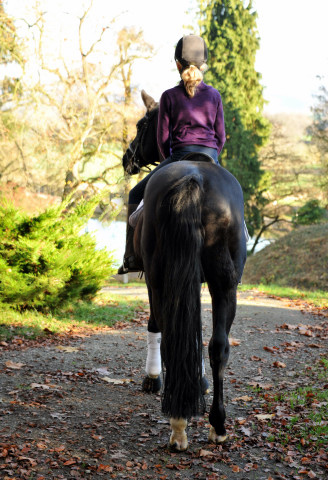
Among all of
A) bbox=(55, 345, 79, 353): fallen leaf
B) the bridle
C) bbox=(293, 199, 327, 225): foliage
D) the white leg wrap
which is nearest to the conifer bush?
bbox=(55, 345, 79, 353): fallen leaf

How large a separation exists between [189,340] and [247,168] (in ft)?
80.3

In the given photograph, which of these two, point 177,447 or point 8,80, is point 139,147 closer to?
point 177,447

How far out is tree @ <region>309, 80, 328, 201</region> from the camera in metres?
24.8

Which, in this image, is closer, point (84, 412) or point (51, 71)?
point (84, 412)

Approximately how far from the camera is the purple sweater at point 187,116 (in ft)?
13.1

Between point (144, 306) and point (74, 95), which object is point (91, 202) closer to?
point (144, 306)

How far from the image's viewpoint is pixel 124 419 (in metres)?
3.98

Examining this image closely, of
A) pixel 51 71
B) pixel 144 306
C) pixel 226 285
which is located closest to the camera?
pixel 226 285

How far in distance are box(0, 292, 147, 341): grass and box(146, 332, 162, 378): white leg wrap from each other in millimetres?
2597

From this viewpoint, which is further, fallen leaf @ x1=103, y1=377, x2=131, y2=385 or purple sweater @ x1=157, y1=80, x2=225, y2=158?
fallen leaf @ x1=103, y1=377, x2=131, y2=385

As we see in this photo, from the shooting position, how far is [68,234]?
340 inches

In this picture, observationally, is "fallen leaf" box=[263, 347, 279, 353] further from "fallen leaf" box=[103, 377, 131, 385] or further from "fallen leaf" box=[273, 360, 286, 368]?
"fallen leaf" box=[103, 377, 131, 385]

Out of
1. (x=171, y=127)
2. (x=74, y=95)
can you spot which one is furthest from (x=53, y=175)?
(x=171, y=127)

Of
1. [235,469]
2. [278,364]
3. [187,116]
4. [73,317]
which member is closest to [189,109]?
[187,116]
